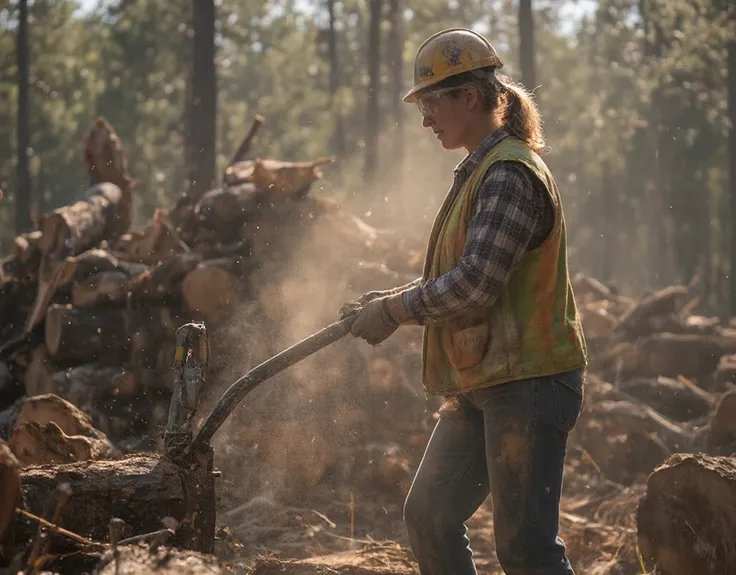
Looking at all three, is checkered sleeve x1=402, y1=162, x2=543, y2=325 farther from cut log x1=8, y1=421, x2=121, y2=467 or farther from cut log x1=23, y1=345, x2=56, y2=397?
cut log x1=23, y1=345, x2=56, y2=397

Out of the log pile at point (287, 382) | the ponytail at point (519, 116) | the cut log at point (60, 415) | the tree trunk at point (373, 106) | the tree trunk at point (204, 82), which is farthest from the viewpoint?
the tree trunk at point (373, 106)

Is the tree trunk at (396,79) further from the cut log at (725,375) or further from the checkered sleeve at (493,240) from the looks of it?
the checkered sleeve at (493,240)

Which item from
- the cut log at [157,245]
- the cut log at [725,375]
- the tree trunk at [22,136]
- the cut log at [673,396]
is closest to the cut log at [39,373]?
the cut log at [157,245]

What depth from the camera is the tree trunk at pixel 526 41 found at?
20.1 meters

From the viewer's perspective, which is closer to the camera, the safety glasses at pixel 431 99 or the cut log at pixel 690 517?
the safety glasses at pixel 431 99

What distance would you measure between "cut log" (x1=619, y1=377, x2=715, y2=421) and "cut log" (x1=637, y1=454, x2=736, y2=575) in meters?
4.25

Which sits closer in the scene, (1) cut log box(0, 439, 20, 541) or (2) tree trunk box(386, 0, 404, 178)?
(1) cut log box(0, 439, 20, 541)

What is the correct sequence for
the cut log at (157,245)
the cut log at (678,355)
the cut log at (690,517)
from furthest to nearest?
1. the cut log at (678,355)
2. the cut log at (157,245)
3. the cut log at (690,517)

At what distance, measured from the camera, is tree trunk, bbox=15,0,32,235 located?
76.5 feet

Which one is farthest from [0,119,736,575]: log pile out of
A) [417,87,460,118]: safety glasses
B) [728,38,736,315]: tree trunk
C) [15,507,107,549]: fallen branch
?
[728,38,736,315]: tree trunk

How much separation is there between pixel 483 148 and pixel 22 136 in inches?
916

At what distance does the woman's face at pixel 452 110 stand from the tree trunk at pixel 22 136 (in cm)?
2081

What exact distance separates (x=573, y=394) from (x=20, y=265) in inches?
309

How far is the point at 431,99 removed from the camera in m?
3.62
